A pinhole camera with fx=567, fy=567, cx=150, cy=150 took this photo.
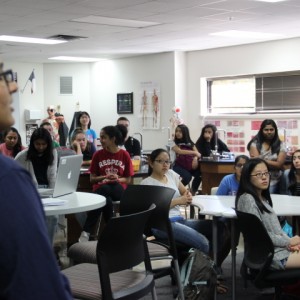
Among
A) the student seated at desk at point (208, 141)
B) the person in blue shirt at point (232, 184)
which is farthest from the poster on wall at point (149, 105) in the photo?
the person in blue shirt at point (232, 184)

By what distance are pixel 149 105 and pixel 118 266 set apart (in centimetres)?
885

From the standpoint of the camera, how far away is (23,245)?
0.94 meters

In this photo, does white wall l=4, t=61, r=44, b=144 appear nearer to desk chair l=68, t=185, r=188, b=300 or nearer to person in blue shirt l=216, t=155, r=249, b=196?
person in blue shirt l=216, t=155, r=249, b=196

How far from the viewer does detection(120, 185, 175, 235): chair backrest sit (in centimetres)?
341

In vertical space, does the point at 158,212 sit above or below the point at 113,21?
below

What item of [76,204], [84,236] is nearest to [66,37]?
[84,236]

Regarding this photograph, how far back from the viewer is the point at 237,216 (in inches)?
137

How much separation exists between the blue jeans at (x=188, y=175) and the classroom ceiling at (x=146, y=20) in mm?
1998

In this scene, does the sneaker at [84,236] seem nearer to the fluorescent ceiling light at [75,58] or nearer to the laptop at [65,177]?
the laptop at [65,177]

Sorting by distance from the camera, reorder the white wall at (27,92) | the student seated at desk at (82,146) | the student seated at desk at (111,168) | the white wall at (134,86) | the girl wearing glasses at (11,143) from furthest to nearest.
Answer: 1. the white wall at (27,92)
2. the white wall at (134,86)
3. the student seated at desk at (82,146)
4. the girl wearing glasses at (11,143)
5. the student seated at desk at (111,168)

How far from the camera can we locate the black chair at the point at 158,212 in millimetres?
3393

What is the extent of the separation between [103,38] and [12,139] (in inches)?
143

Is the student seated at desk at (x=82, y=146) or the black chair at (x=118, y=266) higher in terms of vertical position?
the student seated at desk at (x=82, y=146)

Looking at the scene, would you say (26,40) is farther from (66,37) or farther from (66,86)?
(66,86)
